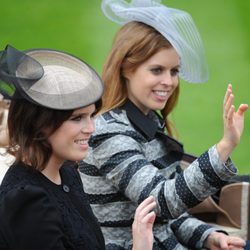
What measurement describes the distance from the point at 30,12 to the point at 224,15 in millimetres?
1569

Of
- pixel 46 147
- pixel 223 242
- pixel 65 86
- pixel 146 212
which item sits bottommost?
pixel 223 242

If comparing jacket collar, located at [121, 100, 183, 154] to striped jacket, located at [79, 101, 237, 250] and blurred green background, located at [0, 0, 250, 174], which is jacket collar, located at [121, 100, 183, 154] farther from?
blurred green background, located at [0, 0, 250, 174]

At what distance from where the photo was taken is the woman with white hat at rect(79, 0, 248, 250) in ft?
7.16

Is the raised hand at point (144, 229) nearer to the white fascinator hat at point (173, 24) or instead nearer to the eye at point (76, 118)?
the eye at point (76, 118)

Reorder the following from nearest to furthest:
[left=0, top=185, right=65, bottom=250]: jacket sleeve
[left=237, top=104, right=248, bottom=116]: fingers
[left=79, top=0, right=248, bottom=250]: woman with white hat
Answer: [left=0, top=185, right=65, bottom=250]: jacket sleeve → [left=237, top=104, right=248, bottom=116]: fingers → [left=79, top=0, right=248, bottom=250]: woman with white hat

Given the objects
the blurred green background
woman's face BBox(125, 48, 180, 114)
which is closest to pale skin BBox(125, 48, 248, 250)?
woman's face BBox(125, 48, 180, 114)

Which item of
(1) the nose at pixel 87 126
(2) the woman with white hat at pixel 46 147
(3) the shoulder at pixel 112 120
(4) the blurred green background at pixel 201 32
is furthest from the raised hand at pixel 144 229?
(4) the blurred green background at pixel 201 32

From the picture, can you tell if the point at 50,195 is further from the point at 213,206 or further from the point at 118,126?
the point at 213,206

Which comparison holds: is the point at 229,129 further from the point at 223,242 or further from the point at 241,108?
the point at 223,242

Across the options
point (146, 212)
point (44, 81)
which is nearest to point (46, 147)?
point (44, 81)

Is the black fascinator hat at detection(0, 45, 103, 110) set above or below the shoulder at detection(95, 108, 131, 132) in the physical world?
above

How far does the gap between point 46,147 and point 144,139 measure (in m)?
0.67

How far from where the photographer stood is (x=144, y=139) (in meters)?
2.35

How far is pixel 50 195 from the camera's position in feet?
5.60
